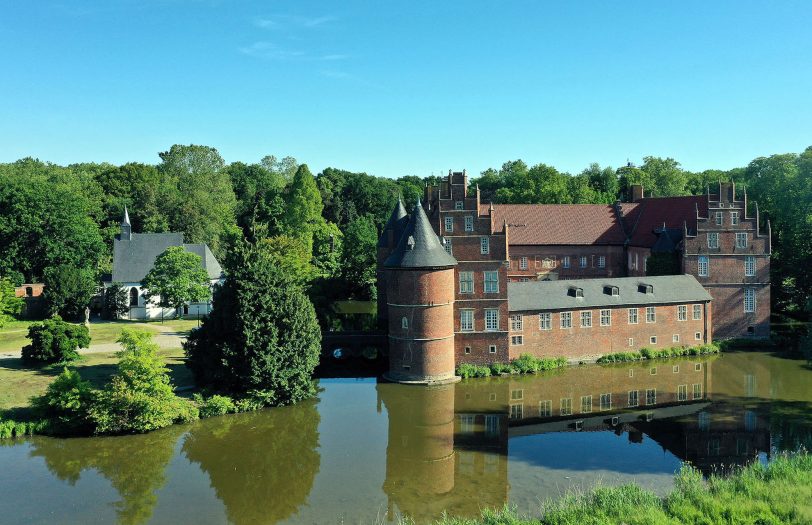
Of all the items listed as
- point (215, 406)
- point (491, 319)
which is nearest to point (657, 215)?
point (491, 319)

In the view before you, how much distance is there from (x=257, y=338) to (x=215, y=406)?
309 centimetres

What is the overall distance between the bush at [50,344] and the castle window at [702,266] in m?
35.0

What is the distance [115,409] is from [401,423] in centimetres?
1055

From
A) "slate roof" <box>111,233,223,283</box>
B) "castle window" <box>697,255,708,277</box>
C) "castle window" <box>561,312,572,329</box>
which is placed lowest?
"castle window" <box>561,312,572,329</box>

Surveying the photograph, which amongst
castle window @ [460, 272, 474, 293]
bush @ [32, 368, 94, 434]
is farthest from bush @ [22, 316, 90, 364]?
castle window @ [460, 272, 474, 293]

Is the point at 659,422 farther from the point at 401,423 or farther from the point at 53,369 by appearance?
the point at 53,369

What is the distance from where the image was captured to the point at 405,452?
75.1 feet

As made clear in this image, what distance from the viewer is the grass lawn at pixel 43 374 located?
26.8 m

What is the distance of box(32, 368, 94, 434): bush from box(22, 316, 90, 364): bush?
6.88m

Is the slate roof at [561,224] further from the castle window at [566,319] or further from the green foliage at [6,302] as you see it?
the green foliage at [6,302]

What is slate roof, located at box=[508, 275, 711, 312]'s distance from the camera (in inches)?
1380

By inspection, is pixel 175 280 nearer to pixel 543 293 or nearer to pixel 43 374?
pixel 43 374

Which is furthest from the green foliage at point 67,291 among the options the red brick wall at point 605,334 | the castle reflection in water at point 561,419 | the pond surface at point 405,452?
the red brick wall at point 605,334

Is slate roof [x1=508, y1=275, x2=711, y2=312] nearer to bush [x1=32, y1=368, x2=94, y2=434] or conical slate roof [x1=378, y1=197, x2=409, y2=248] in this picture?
conical slate roof [x1=378, y1=197, x2=409, y2=248]
